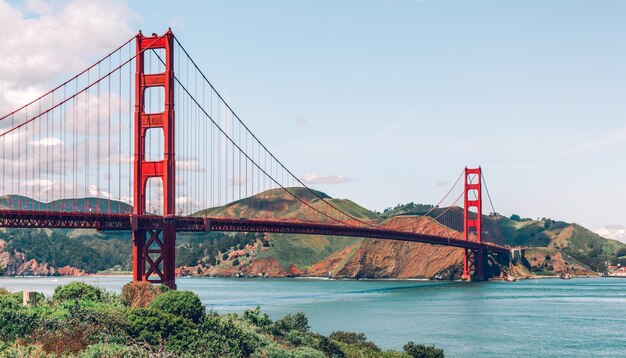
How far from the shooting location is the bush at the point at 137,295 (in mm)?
43562

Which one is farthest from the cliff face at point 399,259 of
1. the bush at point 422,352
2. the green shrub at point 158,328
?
the green shrub at point 158,328

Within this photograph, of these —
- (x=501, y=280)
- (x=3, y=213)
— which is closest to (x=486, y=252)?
(x=501, y=280)

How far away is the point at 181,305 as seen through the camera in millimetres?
36312

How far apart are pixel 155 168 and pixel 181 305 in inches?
1186

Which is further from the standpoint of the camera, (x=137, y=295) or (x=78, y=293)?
(x=137, y=295)


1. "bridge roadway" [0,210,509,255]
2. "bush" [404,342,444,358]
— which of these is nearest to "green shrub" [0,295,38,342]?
"bush" [404,342,444,358]

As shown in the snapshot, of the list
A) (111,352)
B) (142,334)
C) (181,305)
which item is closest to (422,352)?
(181,305)

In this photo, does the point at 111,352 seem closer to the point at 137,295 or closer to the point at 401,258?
the point at 137,295

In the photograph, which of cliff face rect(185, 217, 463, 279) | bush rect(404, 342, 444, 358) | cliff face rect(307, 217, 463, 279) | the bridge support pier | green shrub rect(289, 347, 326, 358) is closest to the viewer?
green shrub rect(289, 347, 326, 358)

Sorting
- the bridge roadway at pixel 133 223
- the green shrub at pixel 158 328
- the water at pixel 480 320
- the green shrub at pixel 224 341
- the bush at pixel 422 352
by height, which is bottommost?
the water at pixel 480 320

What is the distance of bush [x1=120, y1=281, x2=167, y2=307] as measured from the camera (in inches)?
1715

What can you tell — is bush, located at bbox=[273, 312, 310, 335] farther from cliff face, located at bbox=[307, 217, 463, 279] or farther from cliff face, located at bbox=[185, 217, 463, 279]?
cliff face, located at bbox=[307, 217, 463, 279]

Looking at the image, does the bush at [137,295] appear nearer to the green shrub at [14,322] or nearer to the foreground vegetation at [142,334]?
the foreground vegetation at [142,334]

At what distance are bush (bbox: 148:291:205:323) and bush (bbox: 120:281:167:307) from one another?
20.9 ft
